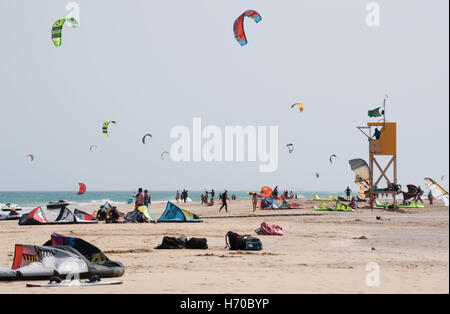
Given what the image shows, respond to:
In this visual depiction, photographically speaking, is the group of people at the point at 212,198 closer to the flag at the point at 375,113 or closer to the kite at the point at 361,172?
the kite at the point at 361,172

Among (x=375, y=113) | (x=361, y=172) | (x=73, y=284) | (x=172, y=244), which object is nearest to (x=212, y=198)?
(x=361, y=172)

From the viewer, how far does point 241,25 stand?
73.6 feet

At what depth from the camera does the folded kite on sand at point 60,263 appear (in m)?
7.84

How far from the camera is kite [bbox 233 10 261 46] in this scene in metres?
21.8

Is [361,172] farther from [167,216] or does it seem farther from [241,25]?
[167,216]

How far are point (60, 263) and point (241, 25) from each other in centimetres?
1615

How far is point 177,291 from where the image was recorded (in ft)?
23.1

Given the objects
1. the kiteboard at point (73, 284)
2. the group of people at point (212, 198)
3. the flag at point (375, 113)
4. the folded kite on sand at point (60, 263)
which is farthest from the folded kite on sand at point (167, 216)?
the kiteboard at point (73, 284)

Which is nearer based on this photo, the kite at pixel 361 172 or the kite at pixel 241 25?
the kite at pixel 241 25

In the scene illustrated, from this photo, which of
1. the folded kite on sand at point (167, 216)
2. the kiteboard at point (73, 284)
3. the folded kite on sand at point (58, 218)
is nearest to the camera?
the kiteboard at point (73, 284)

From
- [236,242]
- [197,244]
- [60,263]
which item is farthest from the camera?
[197,244]

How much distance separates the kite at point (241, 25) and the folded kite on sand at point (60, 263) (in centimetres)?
1432

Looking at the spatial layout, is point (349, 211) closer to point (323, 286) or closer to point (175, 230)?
point (175, 230)
